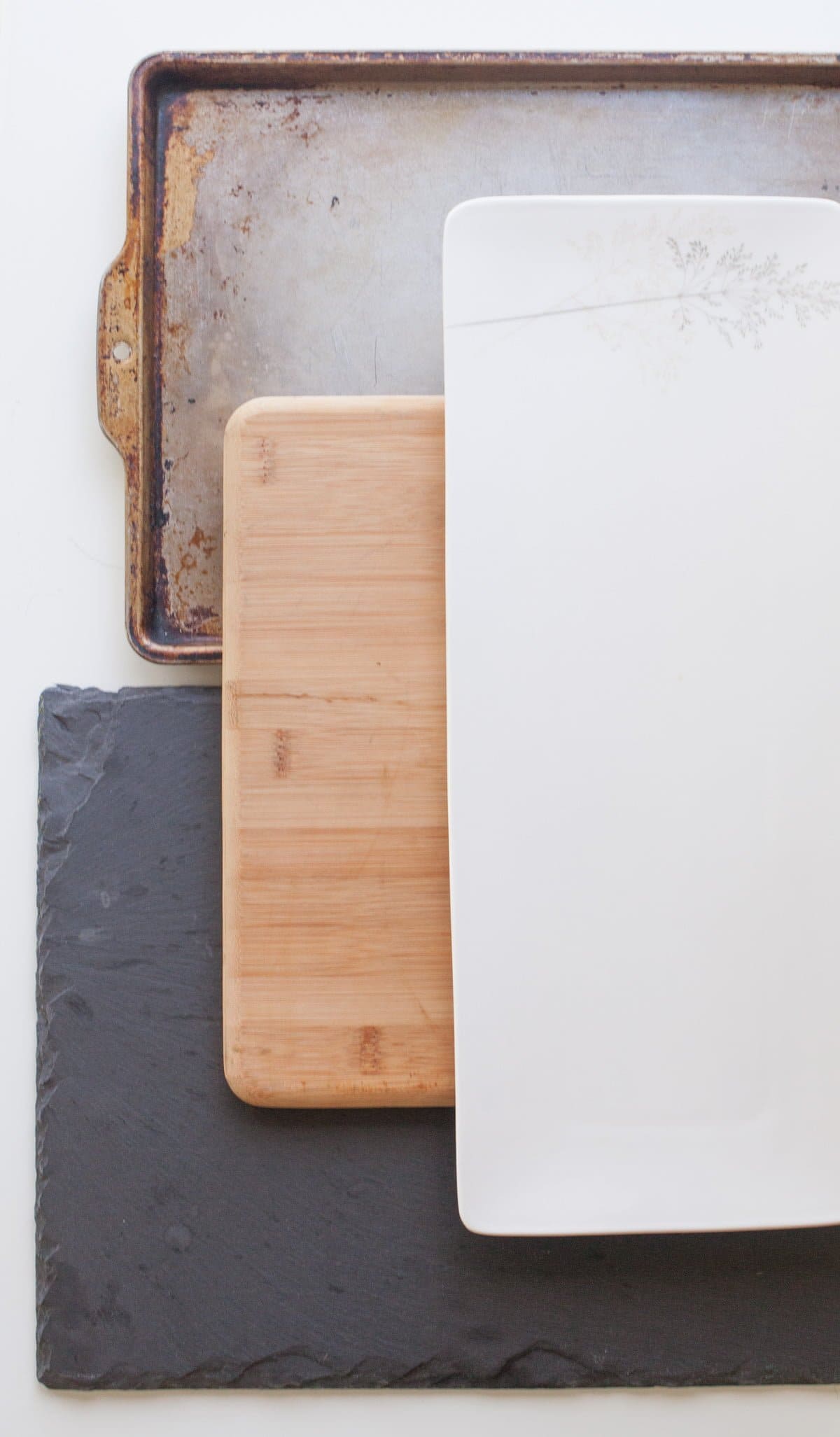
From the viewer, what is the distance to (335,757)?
1.75 feet

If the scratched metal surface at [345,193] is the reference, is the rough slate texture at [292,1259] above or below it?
below

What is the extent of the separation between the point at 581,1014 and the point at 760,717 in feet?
0.65

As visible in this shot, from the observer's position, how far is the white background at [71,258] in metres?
0.59

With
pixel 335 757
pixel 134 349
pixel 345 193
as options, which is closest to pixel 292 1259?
pixel 335 757

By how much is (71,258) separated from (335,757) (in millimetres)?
384

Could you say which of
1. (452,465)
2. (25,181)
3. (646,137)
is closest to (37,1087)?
(452,465)

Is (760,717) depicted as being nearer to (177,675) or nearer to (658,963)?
(658,963)

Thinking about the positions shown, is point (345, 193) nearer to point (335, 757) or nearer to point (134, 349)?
point (134, 349)

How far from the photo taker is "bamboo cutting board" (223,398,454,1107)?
0.53 metres

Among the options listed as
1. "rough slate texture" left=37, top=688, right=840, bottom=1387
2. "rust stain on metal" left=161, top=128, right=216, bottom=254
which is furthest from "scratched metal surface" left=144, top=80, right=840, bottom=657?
"rough slate texture" left=37, top=688, right=840, bottom=1387

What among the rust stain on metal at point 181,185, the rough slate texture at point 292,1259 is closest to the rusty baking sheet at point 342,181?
the rust stain on metal at point 181,185

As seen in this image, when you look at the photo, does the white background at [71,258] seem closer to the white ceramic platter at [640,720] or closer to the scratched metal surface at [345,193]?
the scratched metal surface at [345,193]

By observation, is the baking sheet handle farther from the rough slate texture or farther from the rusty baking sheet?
the rough slate texture

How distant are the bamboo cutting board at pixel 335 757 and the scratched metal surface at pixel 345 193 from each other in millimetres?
55
